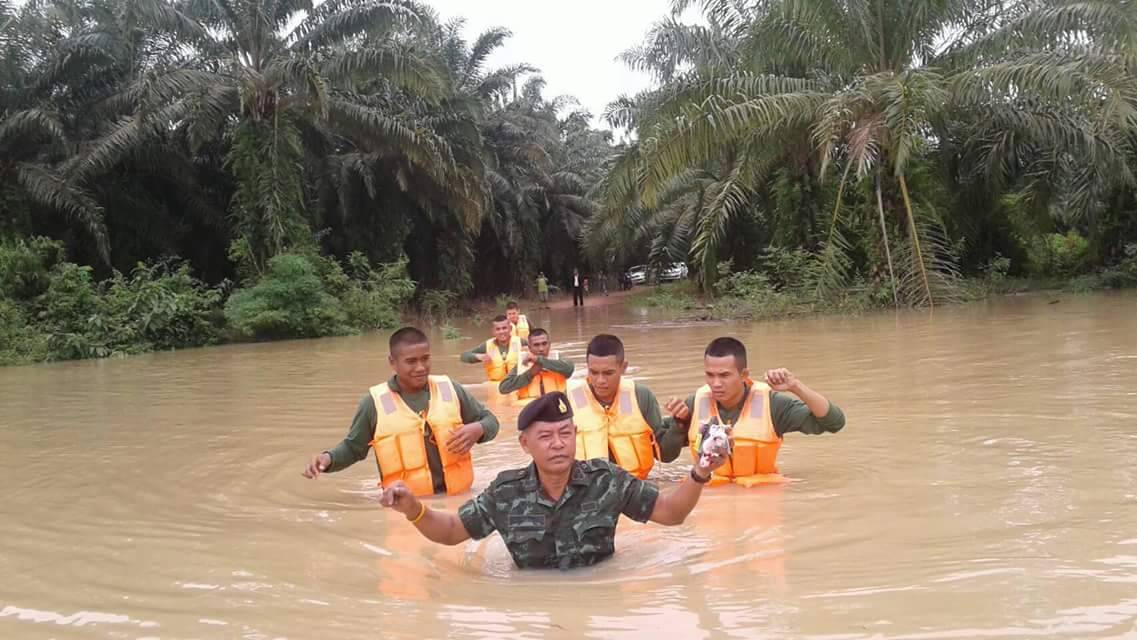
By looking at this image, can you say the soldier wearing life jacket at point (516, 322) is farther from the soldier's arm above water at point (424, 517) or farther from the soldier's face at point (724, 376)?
the soldier's arm above water at point (424, 517)

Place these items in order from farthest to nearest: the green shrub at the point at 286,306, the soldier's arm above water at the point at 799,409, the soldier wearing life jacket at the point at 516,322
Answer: the green shrub at the point at 286,306 → the soldier wearing life jacket at the point at 516,322 → the soldier's arm above water at the point at 799,409

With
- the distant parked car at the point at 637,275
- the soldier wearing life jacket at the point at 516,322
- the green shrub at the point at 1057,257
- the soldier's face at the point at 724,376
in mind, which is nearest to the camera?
the soldier's face at the point at 724,376

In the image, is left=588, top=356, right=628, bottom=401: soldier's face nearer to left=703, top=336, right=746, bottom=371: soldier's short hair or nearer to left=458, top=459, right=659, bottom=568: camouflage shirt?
left=703, top=336, right=746, bottom=371: soldier's short hair

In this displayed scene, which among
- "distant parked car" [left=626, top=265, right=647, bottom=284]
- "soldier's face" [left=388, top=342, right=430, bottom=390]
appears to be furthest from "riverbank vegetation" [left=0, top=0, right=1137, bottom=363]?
"distant parked car" [left=626, top=265, right=647, bottom=284]

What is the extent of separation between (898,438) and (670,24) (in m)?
20.2

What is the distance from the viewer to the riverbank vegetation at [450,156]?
17.2 meters

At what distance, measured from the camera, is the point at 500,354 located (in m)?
10.6

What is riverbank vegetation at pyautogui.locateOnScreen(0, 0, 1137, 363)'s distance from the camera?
17.2 metres

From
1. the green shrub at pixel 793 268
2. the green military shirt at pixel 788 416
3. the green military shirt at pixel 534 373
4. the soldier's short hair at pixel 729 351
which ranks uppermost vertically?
the green shrub at pixel 793 268

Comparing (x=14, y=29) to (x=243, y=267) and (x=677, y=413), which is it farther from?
(x=677, y=413)

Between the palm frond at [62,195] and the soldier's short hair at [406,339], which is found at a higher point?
the palm frond at [62,195]

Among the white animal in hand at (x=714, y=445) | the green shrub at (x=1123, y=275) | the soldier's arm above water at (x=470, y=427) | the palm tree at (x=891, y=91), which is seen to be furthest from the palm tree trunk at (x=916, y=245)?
the white animal in hand at (x=714, y=445)

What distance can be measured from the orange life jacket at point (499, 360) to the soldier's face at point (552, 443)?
673 cm

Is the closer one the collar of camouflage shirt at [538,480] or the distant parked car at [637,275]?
the collar of camouflage shirt at [538,480]
